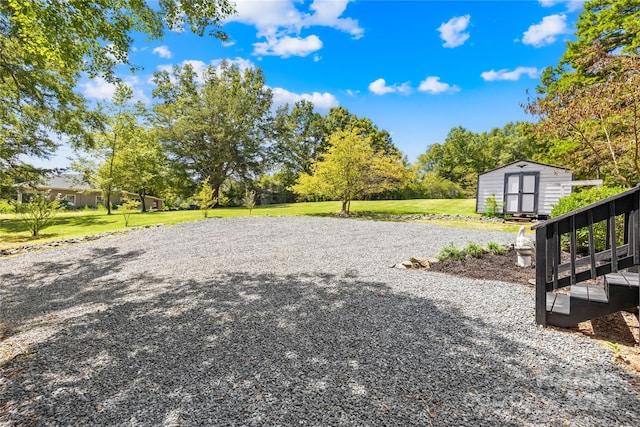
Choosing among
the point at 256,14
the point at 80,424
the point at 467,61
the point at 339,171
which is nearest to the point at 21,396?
the point at 80,424

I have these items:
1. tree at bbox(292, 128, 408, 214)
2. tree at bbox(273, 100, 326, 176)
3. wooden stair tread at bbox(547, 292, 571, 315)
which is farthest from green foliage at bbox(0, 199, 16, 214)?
tree at bbox(273, 100, 326, 176)

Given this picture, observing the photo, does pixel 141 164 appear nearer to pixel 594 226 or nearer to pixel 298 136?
pixel 298 136

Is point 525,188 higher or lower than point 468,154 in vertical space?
lower

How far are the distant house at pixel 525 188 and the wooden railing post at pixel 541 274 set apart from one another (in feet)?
45.0

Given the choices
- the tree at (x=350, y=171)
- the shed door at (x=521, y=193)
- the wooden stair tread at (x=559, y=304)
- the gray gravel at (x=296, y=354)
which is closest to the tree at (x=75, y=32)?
the gray gravel at (x=296, y=354)

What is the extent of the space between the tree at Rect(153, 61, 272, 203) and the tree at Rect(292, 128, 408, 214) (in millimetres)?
13160

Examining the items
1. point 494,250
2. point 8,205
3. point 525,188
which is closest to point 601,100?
point 494,250

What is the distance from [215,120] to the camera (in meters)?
→ 25.6

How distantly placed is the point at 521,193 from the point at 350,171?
29.8ft

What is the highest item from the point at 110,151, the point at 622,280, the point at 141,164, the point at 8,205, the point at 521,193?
the point at 110,151

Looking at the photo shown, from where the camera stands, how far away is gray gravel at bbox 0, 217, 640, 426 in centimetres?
196

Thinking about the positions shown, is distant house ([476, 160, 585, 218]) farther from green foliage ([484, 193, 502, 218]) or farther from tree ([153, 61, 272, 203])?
tree ([153, 61, 272, 203])

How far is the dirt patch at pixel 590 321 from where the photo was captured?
2.71m

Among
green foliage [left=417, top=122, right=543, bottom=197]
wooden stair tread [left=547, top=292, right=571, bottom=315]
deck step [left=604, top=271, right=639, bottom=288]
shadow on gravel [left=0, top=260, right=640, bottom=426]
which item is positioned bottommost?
shadow on gravel [left=0, top=260, right=640, bottom=426]
